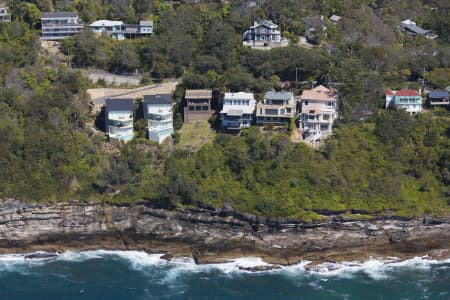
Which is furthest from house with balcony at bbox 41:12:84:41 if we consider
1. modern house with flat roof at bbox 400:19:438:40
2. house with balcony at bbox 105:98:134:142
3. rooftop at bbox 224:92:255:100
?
modern house with flat roof at bbox 400:19:438:40

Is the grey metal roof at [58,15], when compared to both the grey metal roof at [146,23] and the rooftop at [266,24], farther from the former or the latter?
the rooftop at [266,24]

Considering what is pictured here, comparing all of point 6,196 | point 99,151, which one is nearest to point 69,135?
point 99,151

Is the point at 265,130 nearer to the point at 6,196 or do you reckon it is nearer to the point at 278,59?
the point at 278,59

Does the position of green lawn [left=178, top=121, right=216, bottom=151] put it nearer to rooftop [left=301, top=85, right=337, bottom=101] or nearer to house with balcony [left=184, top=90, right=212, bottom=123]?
house with balcony [left=184, top=90, right=212, bottom=123]

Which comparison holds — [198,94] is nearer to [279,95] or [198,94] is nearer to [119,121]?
[279,95]

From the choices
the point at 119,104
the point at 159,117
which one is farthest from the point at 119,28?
the point at 159,117
